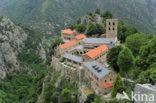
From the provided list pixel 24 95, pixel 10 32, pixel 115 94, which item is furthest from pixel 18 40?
pixel 115 94

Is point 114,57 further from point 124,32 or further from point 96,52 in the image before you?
point 124,32

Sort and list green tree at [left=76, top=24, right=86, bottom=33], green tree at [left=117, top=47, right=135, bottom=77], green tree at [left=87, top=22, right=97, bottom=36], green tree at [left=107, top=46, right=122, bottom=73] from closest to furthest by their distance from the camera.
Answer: green tree at [left=117, top=47, right=135, bottom=77] < green tree at [left=107, top=46, right=122, bottom=73] < green tree at [left=87, top=22, right=97, bottom=36] < green tree at [left=76, top=24, right=86, bottom=33]

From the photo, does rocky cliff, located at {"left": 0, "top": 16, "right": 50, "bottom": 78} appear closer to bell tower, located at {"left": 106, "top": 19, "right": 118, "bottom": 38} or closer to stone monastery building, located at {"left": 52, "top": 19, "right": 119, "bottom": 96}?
stone monastery building, located at {"left": 52, "top": 19, "right": 119, "bottom": 96}

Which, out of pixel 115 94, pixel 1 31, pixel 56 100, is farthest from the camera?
pixel 1 31

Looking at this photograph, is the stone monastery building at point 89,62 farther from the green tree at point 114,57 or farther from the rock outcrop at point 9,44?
the rock outcrop at point 9,44

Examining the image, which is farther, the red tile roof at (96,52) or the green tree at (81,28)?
the green tree at (81,28)

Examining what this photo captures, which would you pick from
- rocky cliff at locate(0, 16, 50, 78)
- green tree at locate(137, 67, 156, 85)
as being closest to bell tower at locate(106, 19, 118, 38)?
green tree at locate(137, 67, 156, 85)

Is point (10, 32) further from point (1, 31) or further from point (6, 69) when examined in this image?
point (6, 69)

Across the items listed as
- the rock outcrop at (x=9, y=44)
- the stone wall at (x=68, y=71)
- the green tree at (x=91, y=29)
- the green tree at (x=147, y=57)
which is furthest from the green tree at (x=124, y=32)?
the rock outcrop at (x=9, y=44)
